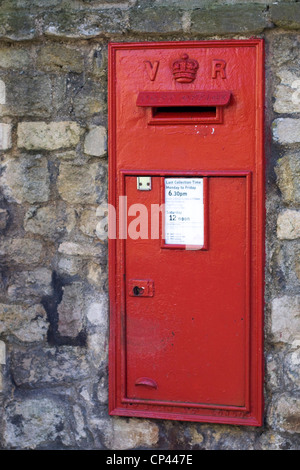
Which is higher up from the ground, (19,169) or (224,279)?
(19,169)

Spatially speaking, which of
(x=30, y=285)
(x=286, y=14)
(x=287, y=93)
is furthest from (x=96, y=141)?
(x=286, y=14)

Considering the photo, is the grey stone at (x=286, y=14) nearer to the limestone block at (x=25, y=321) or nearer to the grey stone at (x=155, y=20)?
the grey stone at (x=155, y=20)

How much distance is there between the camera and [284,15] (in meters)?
2.26

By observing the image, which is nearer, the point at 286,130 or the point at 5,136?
the point at 286,130

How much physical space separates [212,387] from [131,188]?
0.98m

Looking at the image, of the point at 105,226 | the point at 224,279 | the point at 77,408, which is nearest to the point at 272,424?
the point at 224,279

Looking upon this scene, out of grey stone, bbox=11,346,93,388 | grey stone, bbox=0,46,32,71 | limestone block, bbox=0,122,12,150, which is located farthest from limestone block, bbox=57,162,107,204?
grey stone, bbox=11,346,93,388

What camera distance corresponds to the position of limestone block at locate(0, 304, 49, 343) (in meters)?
2.54

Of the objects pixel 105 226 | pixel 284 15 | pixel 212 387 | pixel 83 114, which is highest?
pixel 284 15

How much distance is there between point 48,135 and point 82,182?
0.88ft

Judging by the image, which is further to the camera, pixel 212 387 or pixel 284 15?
pixel 212 387

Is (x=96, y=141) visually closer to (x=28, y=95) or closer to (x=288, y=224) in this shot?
(x=28, y=95)

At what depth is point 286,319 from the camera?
238 cm

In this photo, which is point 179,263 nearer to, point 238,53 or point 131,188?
point 131,188
